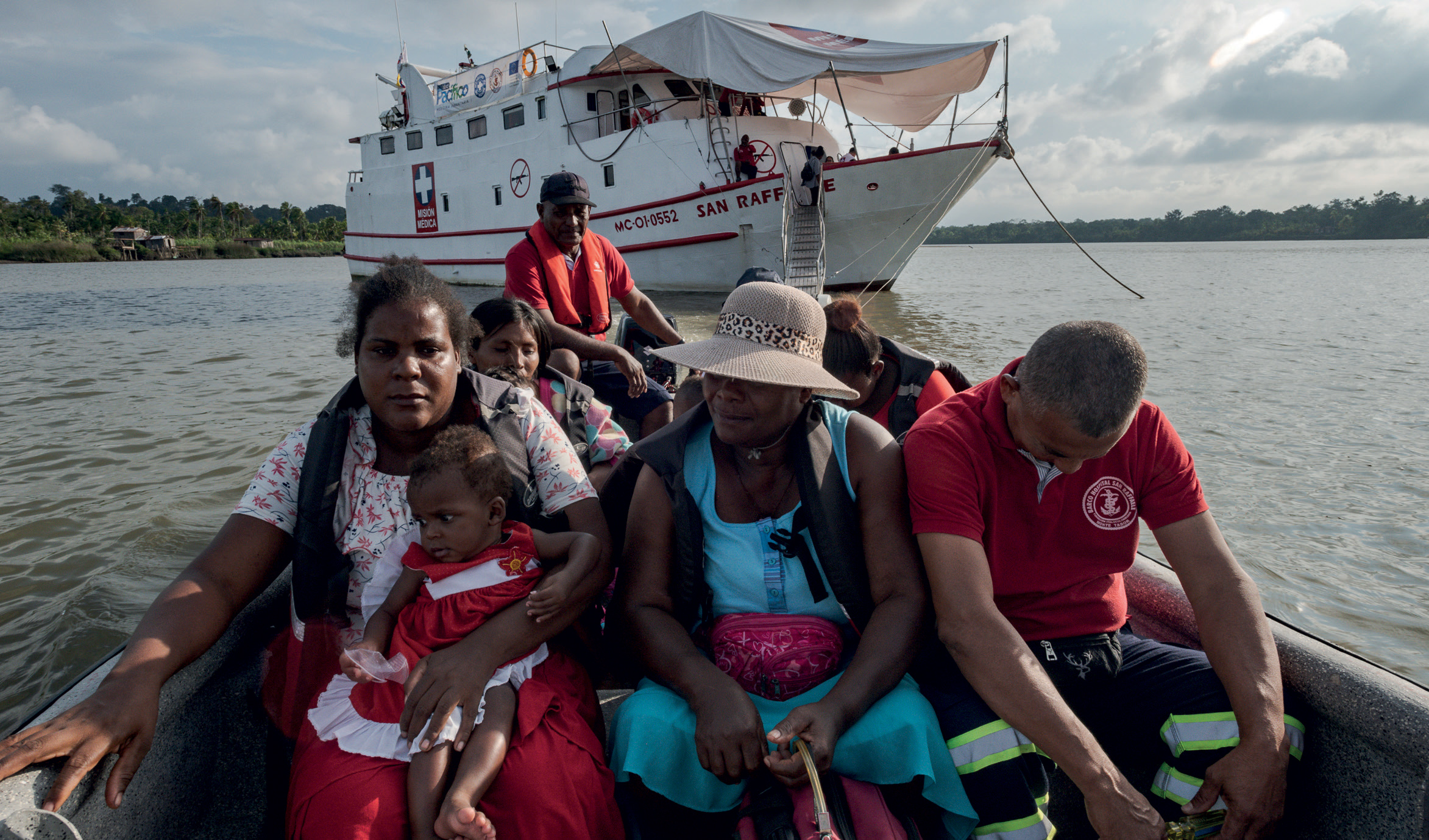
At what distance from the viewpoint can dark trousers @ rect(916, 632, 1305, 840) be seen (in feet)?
5.01

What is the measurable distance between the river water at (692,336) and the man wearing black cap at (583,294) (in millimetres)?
2732

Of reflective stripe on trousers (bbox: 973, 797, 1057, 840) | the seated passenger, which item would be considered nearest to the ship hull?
the seated passenger

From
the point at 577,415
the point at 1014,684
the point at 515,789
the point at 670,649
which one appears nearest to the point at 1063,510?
the point at 1014,684

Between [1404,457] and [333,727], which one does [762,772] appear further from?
[1404,457]

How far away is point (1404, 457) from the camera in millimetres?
6457

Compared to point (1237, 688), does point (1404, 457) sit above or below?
below

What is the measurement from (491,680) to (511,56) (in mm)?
18573

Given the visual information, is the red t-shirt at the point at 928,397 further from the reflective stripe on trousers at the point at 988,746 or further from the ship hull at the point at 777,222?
the ship hull at the point at 777,222

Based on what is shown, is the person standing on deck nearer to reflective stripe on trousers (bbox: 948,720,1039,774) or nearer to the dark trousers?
the dark trousers

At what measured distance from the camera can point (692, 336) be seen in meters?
10.2

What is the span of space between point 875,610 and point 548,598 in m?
0.76

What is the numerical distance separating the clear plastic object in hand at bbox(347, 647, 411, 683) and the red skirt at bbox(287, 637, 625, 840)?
163 millimetres

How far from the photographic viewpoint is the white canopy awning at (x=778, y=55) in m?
11.0

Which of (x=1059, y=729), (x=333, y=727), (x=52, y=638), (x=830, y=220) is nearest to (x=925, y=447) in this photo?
(x=1059, y=729)
